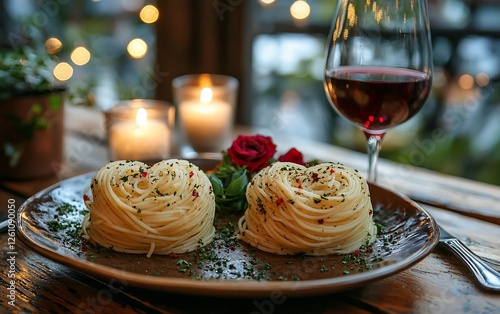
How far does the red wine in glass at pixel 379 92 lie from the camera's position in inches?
48.5

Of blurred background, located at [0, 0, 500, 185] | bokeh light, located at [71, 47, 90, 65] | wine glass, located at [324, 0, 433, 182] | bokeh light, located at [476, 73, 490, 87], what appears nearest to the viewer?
wine glass, located at [324, 0, 433, 182]

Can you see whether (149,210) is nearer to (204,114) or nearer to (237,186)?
(237,186)

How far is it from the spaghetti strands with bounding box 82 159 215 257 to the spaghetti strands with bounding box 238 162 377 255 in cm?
10

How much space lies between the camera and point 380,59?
126 cm

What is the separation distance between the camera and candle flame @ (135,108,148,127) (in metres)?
1.72

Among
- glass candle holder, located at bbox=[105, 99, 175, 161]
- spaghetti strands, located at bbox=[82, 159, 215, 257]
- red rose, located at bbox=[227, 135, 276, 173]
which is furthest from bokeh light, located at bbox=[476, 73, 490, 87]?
spaghetti strands, located at bbox=[82, 159, 215, 257]

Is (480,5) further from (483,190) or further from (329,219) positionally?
(329,219)

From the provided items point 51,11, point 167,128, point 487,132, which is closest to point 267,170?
point 167,128

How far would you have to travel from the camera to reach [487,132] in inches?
124

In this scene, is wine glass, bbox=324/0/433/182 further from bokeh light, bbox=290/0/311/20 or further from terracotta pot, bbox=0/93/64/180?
bokeh light, bbox=290/0/311/20

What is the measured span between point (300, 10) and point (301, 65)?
0.50 m

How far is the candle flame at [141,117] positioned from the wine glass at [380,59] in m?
0.65

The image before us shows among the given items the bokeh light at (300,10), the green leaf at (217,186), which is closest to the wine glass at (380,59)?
the green leaf at (217,186)

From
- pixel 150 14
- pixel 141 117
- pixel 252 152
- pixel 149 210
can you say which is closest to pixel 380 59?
pixel 252 152
